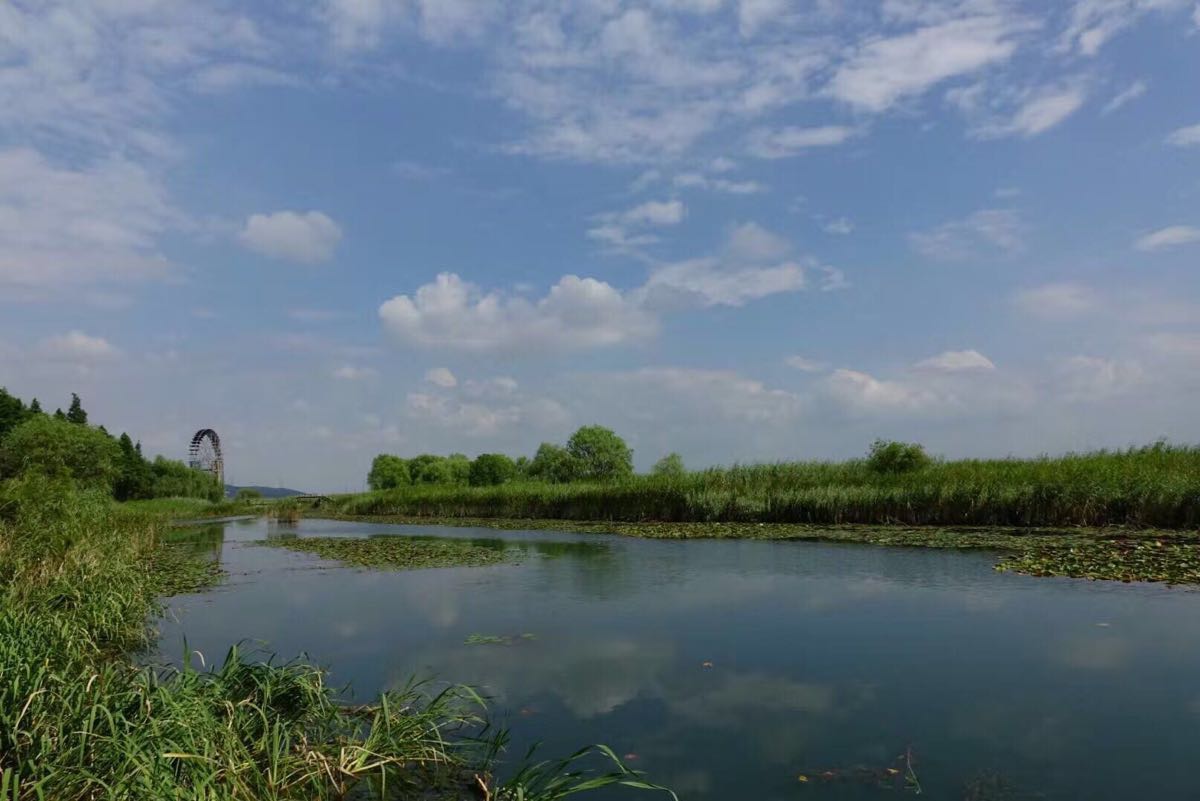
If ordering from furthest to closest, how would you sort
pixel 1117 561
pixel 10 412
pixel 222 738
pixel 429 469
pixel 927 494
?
pixel 429 469, pixel 10 412, pixel 927 494, pixel 1117 561, pixel 222 738

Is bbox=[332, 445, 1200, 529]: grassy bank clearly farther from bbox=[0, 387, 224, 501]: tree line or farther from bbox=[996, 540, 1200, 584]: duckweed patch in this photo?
bbox=[0, 387, 224, 501]: tree line

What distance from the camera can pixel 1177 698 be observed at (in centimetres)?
577

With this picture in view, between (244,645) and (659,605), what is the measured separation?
17.0 feet

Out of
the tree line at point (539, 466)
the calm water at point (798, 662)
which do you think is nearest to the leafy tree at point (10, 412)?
the tree line at point (539, 466)

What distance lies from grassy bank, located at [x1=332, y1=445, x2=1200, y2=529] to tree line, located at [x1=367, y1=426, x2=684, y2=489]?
1119 inches

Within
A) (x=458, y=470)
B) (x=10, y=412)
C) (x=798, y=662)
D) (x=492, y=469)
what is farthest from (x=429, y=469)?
(x=798, y=662)

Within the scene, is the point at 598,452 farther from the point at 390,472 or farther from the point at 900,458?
the point at 900,458

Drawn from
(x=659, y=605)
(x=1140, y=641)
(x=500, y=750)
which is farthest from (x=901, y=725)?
(x=659, y=605)

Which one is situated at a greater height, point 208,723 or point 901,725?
point 208,723

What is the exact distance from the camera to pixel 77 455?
46.8 m

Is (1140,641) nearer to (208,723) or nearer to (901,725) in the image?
(901,725)

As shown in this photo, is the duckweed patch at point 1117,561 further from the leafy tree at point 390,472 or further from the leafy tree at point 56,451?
the leafy tree at point 390,472

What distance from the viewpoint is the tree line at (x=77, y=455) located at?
44312mm

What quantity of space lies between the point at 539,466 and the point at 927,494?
5534 cm
